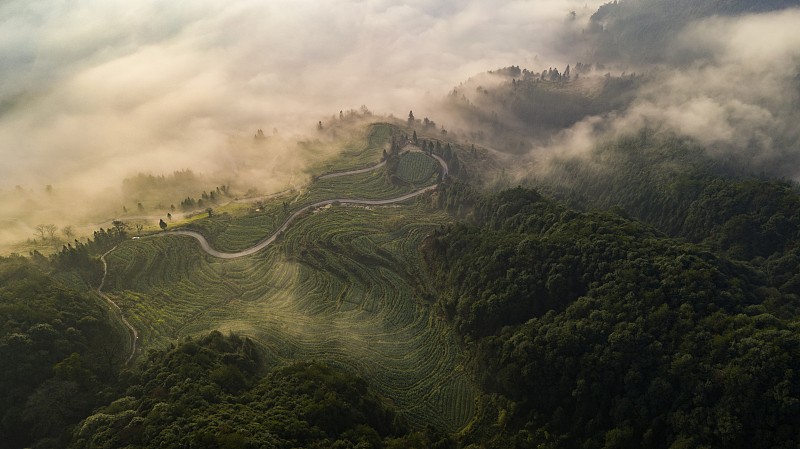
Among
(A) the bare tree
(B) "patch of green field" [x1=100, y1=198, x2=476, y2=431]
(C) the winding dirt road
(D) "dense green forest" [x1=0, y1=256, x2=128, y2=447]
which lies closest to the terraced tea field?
(B) "patch of green field" [x1=100, y1=198, x2=476, y2=431]

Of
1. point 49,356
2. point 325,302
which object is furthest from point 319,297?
point 49,356

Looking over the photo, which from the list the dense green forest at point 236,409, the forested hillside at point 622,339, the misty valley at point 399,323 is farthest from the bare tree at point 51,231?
the forested hillside at point 622,339

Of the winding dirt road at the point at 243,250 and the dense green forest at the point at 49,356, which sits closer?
the dense green forest at the point at 49,356

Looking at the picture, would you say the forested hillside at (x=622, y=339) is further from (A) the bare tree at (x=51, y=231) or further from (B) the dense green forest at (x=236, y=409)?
(A) the bare tree at (x=51, y=231)

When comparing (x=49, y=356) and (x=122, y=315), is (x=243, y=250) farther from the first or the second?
(x=49, y=356)

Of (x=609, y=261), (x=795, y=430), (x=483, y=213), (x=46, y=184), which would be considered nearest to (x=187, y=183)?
(x=46, y=184)

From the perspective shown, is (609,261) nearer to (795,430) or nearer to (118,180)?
(795,430)

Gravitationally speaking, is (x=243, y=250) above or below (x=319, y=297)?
above
